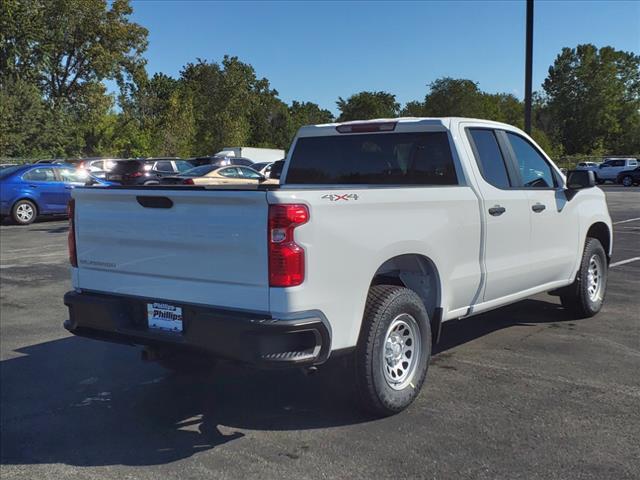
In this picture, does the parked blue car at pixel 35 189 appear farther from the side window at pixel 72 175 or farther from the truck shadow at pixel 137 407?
the truck shadow at pixel 137 407

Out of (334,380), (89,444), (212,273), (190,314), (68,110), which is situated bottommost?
(89,444)

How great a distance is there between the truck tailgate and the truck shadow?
2.89 ft

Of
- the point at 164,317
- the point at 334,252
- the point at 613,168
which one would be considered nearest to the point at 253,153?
the point at 613,168

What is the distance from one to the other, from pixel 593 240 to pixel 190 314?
4672 millimetres

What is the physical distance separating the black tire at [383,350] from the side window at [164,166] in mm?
18627

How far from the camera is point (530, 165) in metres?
5.88

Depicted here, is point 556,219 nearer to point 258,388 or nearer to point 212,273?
point 258,388

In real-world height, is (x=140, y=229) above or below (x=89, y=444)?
above

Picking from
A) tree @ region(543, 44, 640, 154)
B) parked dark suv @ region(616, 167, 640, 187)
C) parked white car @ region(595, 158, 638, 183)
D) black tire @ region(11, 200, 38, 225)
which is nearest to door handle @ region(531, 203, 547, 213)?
black tire @ region(11, 200, 38, 225)

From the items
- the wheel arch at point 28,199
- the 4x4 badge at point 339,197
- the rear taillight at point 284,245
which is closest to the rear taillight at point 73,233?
the rear taillight at point 284,245

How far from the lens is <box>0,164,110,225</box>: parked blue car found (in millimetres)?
17578

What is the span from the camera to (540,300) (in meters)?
7.70

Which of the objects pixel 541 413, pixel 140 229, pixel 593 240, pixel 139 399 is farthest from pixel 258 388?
pixel 593 240

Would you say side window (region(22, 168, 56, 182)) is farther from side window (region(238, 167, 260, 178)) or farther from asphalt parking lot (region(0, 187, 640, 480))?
asphalt parking lot (region(0, 187, 640, 480))
